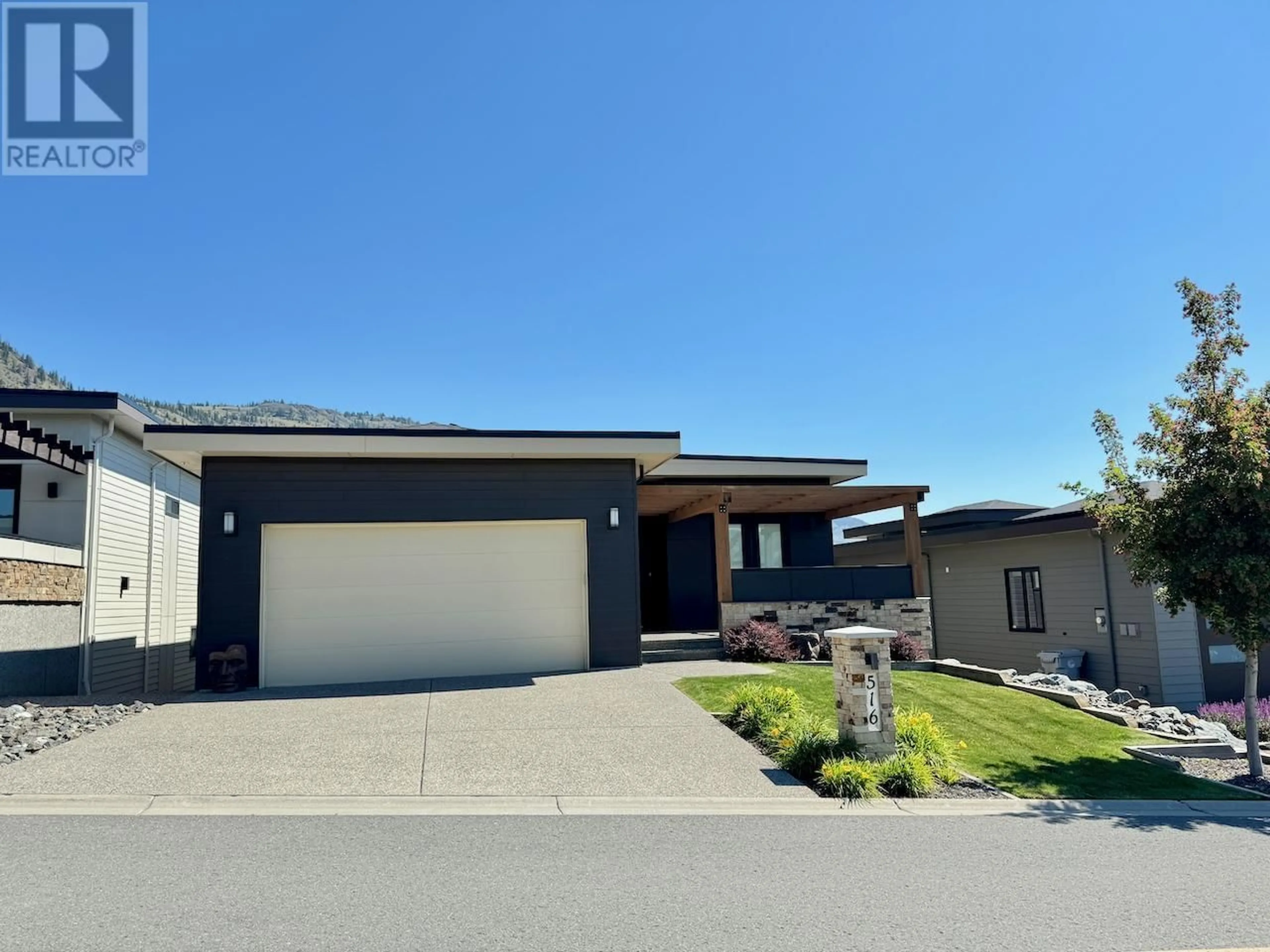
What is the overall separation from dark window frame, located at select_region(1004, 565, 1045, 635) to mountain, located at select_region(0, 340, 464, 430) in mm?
29914

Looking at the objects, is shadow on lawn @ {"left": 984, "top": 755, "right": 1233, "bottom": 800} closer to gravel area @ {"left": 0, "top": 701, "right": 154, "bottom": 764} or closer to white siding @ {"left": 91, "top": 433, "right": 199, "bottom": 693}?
gravel area @ {"left": 0, "top": 701, "right": 154, "bottom": 764}

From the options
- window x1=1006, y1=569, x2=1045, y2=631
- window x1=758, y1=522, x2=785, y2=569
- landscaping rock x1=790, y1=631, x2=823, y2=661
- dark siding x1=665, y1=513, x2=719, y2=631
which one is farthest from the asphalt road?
window x1=758, y1=522, x2=785, y2=569

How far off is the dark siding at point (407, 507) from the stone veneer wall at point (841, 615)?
2482 millimetres

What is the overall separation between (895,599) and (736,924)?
12448mm

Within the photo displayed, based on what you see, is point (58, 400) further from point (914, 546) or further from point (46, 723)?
point (914, 546)

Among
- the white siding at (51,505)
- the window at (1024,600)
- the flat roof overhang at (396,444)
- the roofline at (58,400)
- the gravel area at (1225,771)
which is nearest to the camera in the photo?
the gravel area at (1225,771)

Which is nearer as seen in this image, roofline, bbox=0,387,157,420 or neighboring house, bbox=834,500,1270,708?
roofline, bbox=0,387,157,420

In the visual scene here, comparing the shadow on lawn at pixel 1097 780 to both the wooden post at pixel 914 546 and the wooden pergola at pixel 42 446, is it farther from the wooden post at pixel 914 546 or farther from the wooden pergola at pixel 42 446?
the wooden pergola at pixel 42 446

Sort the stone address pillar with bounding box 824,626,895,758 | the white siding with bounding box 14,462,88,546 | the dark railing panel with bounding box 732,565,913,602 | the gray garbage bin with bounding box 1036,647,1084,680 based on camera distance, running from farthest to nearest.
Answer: the gray garbage bin with bounding box 1036,647,1084,680, the dark railing panel with bounding box 732,565,913,602, the white siding with bounding box 14,462,88,546, the stone address pillar with bounding box 824,626,895,758

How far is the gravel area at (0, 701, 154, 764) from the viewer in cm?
809

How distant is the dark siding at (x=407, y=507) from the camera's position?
477 inches

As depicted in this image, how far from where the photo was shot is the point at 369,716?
31.7 ft

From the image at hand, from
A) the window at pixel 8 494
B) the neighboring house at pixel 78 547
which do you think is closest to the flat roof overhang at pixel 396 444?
the neighboring house at pixel 78 547

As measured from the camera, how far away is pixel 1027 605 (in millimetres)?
17641
